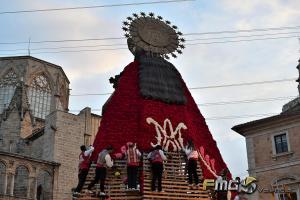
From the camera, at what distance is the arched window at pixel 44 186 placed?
35.9m

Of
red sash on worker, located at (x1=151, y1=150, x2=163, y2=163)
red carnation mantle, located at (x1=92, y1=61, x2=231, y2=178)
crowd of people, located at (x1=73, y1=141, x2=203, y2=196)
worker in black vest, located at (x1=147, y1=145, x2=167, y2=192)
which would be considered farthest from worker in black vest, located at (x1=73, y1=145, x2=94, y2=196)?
red sash on worker, located at (x1=151, y1=150, x2=163, y2=163)

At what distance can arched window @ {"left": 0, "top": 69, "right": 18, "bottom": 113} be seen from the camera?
49.0 meters

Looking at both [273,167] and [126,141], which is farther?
[273,167]

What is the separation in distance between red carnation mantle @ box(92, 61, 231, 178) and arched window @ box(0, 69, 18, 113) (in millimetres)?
34834

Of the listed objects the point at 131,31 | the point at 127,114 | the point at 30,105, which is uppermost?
the point at 30,105

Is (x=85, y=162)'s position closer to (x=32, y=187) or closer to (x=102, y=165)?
(x=102, y=165)

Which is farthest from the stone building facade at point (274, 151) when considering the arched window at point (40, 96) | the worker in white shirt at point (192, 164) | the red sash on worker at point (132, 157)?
the arched window at point (40, 96)

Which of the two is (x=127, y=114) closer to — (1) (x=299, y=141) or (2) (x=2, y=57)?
(1) (x=299, y=141)

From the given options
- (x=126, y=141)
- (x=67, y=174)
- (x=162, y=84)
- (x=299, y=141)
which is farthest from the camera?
(x=67, y=174)

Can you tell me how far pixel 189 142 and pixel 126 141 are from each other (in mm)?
2017

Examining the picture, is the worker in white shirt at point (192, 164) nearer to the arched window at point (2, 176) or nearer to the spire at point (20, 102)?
the arched window at point (2, 176)

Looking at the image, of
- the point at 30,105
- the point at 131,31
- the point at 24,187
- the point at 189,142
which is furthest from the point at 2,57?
the point at 189,142

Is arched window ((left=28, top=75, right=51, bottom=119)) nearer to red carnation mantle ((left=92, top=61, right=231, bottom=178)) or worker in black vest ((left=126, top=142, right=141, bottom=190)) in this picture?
red carnation mantle ((left=92, top=61, right=231, bottom=178))

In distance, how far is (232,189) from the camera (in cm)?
1318
